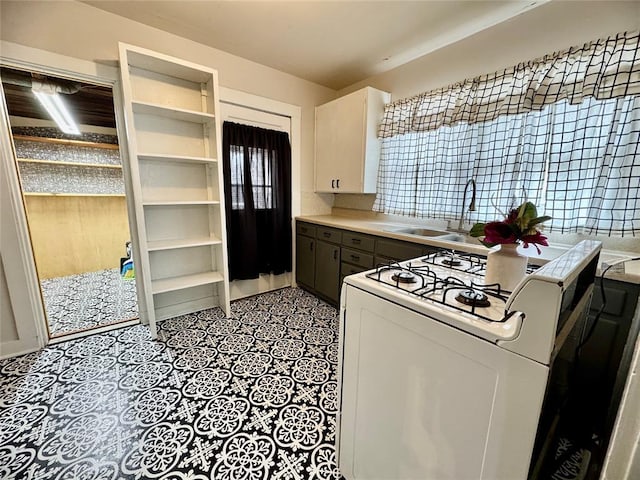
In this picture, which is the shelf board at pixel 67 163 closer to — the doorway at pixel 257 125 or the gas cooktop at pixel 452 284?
the doorway at pixel 257 125

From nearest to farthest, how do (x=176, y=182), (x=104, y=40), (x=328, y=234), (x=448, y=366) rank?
(x=448, y=366) < (x=104, y=40) < (x=176, y=182) < (x=328, y=234)

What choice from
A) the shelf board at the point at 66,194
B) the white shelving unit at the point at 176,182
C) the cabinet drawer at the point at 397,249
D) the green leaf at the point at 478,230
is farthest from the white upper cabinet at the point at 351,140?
the shelf board at the point at 66,194

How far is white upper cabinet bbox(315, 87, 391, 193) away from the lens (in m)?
2.60

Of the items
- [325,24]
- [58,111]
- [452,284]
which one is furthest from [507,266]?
[58,111]

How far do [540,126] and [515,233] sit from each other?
4.33ft

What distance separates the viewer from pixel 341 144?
2.87 meters

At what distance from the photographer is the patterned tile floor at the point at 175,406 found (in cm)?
121

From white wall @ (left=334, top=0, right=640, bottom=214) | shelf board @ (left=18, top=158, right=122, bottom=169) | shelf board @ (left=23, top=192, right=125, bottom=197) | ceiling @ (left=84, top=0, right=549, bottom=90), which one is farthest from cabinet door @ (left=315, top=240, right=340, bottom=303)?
shelf board @ (left=18, top=158, right=122, bottom=169)

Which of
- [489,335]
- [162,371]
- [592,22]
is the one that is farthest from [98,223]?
[592,22]

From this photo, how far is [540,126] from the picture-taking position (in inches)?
67.9

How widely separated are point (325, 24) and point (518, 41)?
1404 mm

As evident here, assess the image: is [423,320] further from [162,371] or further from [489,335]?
[162,371]

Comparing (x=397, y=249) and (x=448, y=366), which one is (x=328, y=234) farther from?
(x=448, y=366)

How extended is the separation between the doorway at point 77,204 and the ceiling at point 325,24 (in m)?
1.35
